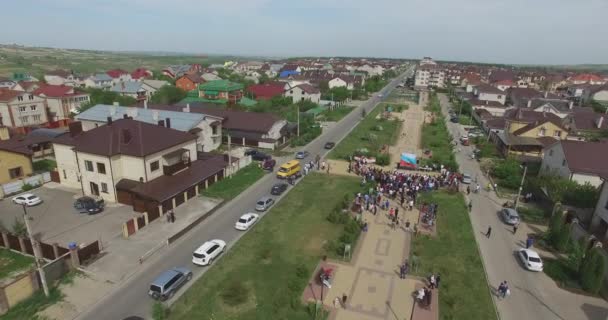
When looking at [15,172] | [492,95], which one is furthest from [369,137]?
[492,95]

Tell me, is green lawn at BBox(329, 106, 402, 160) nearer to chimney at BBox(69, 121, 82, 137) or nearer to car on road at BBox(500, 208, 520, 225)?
car on road at BBox(500, 208, 520, 225)

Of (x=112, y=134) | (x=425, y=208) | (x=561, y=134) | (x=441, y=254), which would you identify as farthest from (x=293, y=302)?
(x=561, y=134)

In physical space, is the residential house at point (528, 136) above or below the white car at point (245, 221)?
above

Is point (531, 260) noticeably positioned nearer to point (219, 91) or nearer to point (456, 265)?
point (456, 265)

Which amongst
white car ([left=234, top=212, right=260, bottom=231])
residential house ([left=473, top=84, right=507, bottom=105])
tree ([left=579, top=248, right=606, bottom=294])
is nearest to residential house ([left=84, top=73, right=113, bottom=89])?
white car ([left=234, top=212, right=260, bottom=231])

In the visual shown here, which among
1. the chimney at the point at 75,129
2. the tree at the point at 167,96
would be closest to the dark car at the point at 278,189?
the chimney at the point at 75,129

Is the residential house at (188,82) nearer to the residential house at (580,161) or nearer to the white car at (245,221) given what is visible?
the white car at (245,221)
